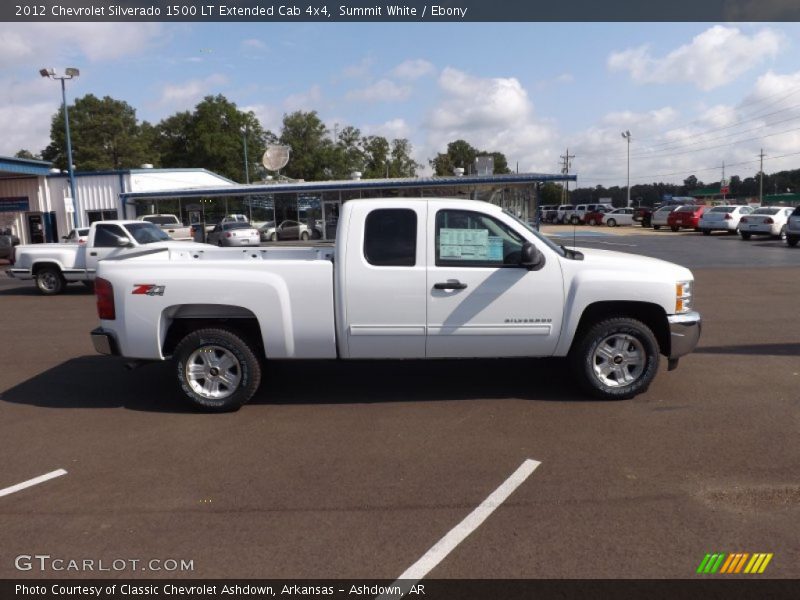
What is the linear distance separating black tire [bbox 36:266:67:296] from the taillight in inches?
427

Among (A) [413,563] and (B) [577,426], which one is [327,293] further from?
(A) [413,563]

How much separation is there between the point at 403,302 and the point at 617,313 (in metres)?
2.07

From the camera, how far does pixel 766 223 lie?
29.1 meters

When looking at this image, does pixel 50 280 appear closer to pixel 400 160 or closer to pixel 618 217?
pixel 618 217

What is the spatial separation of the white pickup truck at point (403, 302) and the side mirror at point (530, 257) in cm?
1

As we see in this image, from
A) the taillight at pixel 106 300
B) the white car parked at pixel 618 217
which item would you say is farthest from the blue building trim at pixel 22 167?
the white car parked at pixel 618 217

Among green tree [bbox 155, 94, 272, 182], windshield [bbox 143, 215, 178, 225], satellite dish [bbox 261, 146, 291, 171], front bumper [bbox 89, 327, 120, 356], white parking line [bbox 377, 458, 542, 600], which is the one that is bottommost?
white parking line [bbox 377, 458, 542, 600]

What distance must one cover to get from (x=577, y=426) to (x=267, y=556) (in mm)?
2937

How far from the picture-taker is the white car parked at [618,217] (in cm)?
4878

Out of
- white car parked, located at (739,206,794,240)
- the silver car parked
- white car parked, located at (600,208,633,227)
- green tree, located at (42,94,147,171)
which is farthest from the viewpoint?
green tree, located at (42,94,147,171)

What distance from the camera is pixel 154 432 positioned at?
5492mm

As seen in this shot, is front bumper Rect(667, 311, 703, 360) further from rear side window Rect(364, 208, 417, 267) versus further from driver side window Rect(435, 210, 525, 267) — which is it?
rear side window Rect(364, 208, 417, 267)

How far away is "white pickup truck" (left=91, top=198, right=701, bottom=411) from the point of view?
5711 mm

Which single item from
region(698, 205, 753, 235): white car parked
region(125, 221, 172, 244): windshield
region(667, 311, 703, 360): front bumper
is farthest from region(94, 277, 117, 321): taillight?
region(698, 205, 753, 235): white car parked
